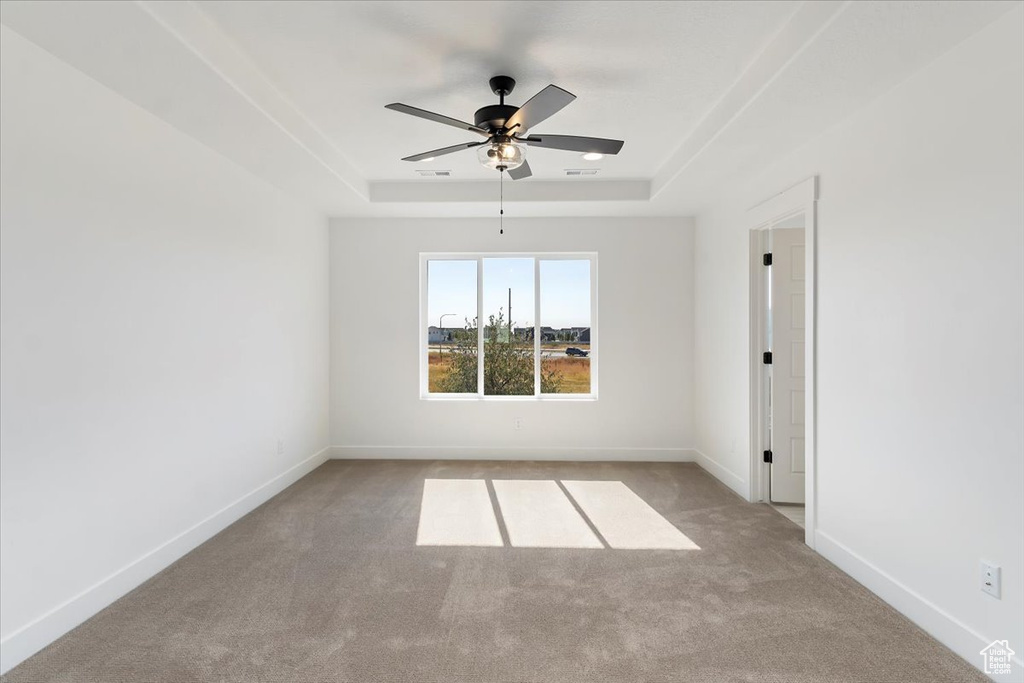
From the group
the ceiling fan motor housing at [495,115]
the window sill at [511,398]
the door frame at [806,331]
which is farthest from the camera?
the window sill at [511,398]

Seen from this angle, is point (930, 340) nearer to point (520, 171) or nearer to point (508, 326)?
point (520, 171)

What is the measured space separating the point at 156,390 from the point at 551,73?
2754 mm

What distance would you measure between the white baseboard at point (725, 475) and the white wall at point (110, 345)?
379 centimetres

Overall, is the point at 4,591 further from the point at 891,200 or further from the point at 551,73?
the point at 891,200

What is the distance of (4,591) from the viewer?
6.71 ft

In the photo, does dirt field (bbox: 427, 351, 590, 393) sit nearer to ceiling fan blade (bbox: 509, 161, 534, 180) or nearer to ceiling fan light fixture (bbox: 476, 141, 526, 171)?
ceiling fan blade (bbox: 509, 161, 534, 180)

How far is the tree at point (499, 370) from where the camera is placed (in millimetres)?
5633

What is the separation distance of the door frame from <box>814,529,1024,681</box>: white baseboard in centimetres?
28

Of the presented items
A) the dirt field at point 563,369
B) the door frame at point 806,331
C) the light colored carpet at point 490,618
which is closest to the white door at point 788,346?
the door frame at point 806,331

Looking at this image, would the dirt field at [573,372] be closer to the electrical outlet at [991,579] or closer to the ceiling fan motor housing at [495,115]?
the ceiling fan motor housing at [495,115]

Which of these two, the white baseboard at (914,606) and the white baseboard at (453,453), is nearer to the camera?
the white baseboard at (914,606)

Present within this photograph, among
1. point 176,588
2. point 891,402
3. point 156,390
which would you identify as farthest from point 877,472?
point 156,390

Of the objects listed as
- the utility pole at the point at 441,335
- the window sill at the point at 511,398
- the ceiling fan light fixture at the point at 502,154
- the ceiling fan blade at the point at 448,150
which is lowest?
the window sill at the point at 511,398

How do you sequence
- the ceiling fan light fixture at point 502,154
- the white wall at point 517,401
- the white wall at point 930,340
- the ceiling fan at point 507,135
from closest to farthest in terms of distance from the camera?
the white wall at point 930,340 → the ceiling fan at point 507,135 → the ceiling fan light fixture at point 502,154 → the white wall at point 517,401
